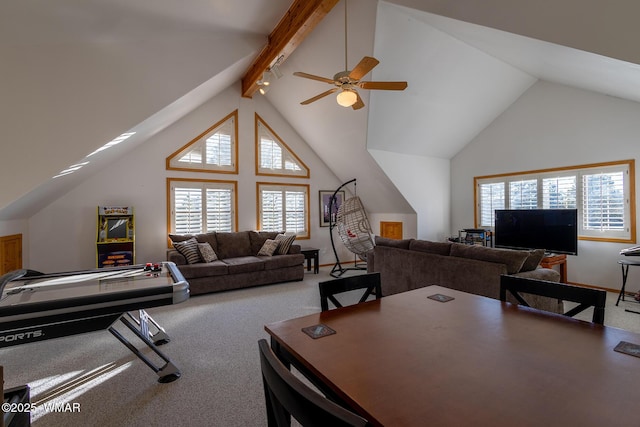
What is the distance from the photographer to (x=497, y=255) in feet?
10.5

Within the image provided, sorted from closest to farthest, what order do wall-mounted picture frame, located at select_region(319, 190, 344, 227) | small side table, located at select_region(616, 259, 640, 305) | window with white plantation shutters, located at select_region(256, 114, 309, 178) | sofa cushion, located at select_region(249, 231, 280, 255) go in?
small side table, located at select_region(616, 259, 640, 305), sofa cushion, located at select_region(249, 231, 280, 255), window with white plantation shutters, located at select_region(256, 114, 309, 178), wall-mounted picture frame, located at select_region(319, 190, 344, 227)

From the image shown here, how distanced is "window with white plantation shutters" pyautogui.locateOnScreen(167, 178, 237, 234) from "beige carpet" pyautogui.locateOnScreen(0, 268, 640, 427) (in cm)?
236

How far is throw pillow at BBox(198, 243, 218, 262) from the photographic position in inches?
206

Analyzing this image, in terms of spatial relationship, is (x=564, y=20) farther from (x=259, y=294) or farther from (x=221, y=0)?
(x=259, y=294)

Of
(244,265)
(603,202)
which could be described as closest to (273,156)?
(244,265)

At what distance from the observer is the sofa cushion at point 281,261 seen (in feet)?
17.9

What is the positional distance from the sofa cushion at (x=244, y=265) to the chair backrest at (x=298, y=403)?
436 cm

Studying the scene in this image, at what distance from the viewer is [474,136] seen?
21.5 feet

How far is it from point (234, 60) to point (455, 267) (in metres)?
4.16

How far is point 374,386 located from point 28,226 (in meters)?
6.19

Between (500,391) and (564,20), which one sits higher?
(564,20)

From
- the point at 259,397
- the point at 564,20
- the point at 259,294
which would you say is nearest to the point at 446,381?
the point at 259,397

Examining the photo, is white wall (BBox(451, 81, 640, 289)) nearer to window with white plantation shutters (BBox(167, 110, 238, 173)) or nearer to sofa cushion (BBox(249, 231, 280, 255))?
sofa cushion (BBox(249, 231, 280, 255))

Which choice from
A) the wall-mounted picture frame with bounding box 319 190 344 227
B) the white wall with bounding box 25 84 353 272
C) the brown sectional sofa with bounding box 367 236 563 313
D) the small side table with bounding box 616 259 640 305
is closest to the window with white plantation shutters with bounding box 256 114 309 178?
the white wall with bounding box 25 84 353 272
